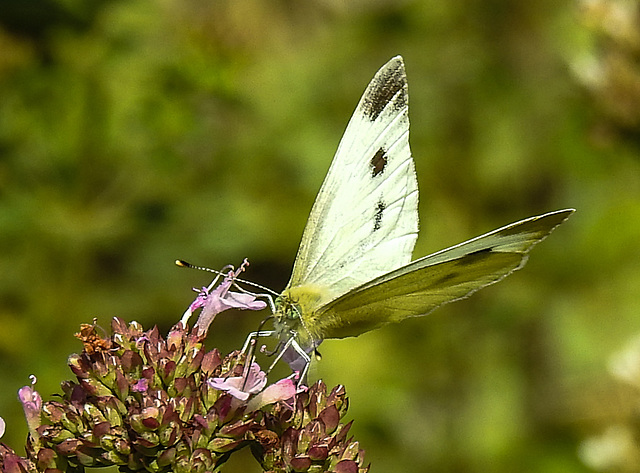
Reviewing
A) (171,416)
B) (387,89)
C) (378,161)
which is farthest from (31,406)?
(387,89)

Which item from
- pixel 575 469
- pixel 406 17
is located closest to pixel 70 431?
pixel 575 469

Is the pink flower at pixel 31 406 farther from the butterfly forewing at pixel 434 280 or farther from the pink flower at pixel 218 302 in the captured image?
the butterfly forewing at pixel 434 280

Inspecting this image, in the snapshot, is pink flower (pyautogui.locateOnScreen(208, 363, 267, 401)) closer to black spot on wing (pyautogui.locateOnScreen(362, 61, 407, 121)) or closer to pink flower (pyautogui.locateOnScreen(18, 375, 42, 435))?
pink flower (pyautogui.locateOnScreen(18, 375, 42, 435))

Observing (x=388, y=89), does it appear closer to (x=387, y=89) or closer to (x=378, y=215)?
(x=387, y=89)

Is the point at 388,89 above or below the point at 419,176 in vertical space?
below

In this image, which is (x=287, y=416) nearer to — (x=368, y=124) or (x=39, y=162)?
(x=368, y=124)

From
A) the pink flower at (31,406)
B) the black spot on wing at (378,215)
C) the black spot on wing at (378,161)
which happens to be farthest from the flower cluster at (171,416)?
the black spot on wing at (378,161)

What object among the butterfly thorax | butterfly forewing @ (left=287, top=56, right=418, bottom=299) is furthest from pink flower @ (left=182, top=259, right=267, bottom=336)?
butterfly forewing @ (left=287, top=56, right=418, bottom=299)
